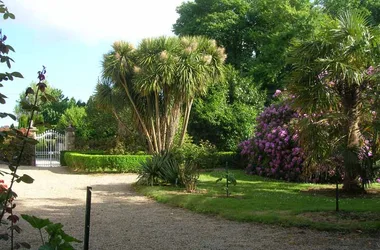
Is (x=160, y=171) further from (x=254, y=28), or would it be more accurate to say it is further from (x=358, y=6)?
(x=358, y=6)

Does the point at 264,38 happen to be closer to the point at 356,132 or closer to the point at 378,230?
the point at 356,132

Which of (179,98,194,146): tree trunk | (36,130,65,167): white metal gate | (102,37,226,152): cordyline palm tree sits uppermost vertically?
(102,37,226,152): cordyline palm tree

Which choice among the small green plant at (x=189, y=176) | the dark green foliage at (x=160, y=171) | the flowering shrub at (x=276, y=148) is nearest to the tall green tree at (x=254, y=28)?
the flowering shrub at (x=276, y=148)

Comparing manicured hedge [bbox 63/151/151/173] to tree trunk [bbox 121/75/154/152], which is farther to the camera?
tree trunk [bbox 121/75/154/152]

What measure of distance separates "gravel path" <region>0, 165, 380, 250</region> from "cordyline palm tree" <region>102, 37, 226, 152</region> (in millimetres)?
8011

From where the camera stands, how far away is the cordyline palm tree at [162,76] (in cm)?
1775

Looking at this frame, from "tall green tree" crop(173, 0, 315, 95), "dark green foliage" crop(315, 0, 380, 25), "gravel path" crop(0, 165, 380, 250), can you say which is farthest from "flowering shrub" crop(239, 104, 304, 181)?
"dark green foliage" crop(315, 0, 380, 25)

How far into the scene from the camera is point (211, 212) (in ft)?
27.5

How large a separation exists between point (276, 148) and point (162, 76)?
5.44 m

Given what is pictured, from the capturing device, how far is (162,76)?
1766cm

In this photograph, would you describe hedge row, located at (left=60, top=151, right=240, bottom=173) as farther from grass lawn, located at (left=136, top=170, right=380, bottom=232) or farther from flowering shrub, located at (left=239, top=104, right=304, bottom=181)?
grass lawn, located at (left=136, top=170, right=380, bottom=232)

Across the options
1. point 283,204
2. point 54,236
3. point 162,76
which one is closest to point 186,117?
point 162,76

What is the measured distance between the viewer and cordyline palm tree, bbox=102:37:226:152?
17.8 metres

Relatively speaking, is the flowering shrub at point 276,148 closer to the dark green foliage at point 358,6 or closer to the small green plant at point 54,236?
the small green plant at point 54,236
